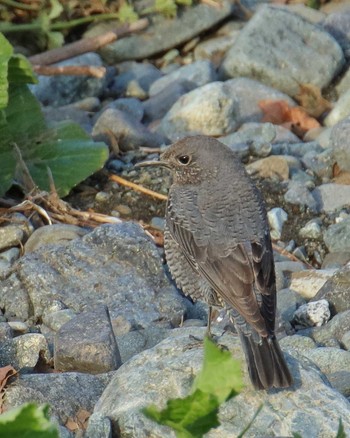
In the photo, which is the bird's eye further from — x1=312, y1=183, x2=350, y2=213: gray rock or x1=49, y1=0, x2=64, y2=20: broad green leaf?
x1=49, y1=0, x2=64, y2=20: broad green leaf

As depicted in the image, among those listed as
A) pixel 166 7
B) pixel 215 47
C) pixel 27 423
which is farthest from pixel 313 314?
pixel 166 7

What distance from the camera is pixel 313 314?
6777mm

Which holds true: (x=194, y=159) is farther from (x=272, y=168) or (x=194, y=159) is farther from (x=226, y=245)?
(x=272, y=168)

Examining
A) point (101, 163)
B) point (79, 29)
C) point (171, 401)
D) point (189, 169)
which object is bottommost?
point (79, 29)

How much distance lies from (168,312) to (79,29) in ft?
17.4

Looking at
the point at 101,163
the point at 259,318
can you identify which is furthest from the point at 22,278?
the point at 259,318

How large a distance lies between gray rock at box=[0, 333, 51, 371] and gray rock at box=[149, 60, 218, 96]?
15.5 ft

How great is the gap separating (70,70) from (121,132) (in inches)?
46.2

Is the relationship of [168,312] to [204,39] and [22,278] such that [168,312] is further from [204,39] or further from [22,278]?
[204,39]

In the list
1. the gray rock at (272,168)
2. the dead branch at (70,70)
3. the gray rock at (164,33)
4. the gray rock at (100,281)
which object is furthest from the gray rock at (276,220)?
the gray rock at (164,33)

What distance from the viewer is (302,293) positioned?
7.22 metres

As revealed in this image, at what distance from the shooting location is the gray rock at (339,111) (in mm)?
9625

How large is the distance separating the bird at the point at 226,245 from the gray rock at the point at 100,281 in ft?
2.19

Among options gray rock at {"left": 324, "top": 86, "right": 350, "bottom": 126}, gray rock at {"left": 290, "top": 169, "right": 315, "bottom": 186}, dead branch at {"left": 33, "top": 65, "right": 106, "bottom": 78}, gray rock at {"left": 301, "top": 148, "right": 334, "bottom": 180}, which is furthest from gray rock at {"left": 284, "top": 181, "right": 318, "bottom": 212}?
dead branch at {"left": 33, "top": 65, "right": 106, "bottom": 78}
